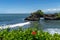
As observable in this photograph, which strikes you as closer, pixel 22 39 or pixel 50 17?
pixel 22 39

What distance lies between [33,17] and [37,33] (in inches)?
2139

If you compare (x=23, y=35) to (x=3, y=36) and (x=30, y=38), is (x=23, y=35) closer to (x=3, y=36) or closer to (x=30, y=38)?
(x=30, y=38)

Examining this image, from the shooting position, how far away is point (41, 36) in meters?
4.58

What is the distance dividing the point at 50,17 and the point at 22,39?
58519mm

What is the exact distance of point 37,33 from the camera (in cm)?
472

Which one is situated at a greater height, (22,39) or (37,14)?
(22,39)

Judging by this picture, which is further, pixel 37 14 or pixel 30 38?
pixel 37 14

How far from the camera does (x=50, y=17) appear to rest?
206 feet

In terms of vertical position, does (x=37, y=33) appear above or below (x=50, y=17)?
above

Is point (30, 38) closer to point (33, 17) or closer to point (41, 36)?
point (41, 36)

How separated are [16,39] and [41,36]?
1.84 ft

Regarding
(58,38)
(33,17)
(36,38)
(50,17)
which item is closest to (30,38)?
(36,38)

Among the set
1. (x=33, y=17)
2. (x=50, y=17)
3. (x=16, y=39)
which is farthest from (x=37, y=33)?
(x=50, y=17)

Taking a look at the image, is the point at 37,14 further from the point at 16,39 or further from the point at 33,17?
the point at 16,39
